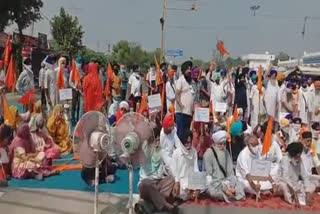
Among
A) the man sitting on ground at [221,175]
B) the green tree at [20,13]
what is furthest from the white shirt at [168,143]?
the green tree at [20,13]

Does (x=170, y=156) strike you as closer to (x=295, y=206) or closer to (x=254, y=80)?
(x=295, y=206)

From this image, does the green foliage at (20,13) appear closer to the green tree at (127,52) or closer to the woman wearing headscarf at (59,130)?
the woman wearing headscarf at (59,130)

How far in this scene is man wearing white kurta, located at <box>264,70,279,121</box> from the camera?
12391 millimetres

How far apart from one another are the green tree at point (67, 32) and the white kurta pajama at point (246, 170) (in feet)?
104

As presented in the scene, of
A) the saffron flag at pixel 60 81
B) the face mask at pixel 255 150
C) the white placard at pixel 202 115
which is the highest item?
the saffron flag at pixel 60 81

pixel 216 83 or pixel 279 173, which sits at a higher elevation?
pixel 216 83

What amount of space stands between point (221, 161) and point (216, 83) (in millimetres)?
7040

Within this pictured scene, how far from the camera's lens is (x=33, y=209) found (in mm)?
6973

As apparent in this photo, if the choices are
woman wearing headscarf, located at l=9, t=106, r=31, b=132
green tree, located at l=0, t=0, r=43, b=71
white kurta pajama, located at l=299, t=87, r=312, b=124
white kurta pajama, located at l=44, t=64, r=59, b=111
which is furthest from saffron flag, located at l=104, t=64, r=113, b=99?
green tree, located at l=0, t=0, r=43, b=71

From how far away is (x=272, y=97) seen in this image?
12.4 metres

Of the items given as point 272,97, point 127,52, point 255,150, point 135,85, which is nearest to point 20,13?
point 135,85

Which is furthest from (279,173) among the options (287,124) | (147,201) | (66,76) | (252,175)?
(66,76)

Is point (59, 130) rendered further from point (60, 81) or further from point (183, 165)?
point (183, 165)

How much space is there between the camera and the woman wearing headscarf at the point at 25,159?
884cm
